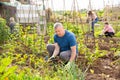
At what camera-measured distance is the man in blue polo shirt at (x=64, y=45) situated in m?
6.46

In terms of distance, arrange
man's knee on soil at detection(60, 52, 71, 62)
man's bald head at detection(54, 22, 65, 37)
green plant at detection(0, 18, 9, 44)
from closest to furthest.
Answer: man's bald head at detection(54, 22, 65, 37) < man's knee on soil at detection(60, 52, 71, 62) < green plant at detection(0, 18, 9, 44)

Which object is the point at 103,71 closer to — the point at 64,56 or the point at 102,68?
the point at 102,68

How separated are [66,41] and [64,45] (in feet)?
0.58

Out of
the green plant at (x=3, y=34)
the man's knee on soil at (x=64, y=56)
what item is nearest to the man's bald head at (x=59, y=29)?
the man's knee on soil at (x=64, y=56)

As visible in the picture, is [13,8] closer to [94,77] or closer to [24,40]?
[24,40]

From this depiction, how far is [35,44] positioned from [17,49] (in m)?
0.46

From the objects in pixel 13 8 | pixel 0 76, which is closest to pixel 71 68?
pixel 0 76

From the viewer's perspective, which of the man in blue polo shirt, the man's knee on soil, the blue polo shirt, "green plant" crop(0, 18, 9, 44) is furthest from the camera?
"green plant" crop(0, 18, 9, 44)

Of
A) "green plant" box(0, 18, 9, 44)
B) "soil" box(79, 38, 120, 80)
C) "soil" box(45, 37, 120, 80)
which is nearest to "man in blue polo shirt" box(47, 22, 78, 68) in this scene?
"soil" box(45, 37, 120, 80)

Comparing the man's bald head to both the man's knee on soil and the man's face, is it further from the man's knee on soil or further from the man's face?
the man's knee on soil

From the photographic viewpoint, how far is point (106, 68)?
22.3 ft

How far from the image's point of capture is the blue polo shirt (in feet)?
21.6

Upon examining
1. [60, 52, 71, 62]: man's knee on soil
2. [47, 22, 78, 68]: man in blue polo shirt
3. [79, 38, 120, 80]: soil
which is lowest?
[79, 38, 120, 80]: soil

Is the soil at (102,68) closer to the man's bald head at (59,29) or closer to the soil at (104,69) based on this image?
the soil at (104,69)
